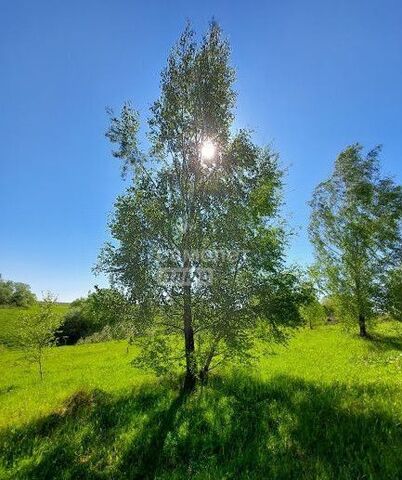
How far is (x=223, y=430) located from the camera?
34.2ft

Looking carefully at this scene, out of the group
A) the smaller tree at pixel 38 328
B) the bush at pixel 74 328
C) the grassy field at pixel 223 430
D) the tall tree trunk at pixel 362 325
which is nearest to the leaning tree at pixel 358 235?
the tall tree trunk at pixel 362 325

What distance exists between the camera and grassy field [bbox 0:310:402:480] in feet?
27.2

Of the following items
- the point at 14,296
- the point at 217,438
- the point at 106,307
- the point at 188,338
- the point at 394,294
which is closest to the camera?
the point at 217,438

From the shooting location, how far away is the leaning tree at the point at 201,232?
549 inches

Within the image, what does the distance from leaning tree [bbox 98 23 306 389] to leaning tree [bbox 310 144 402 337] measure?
1730cm

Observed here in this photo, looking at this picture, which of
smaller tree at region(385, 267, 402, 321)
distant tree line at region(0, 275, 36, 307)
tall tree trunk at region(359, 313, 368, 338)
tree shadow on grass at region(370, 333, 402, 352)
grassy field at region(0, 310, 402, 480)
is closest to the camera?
grassy field at region(0, 310, 402, 480)

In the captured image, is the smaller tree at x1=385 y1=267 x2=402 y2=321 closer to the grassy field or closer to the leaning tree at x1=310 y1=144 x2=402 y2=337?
the leaning tree at x1=310 y1=144 x2=402 y2=337

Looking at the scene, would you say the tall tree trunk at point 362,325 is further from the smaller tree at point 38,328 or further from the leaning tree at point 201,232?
the smaller tree at point 38,328

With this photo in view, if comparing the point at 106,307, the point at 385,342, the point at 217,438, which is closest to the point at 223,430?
the point at 217,438

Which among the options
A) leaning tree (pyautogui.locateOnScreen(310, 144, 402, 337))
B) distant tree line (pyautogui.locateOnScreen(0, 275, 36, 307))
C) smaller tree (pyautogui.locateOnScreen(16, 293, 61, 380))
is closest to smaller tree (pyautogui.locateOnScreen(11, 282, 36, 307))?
distant tree line (pyautogui.locateOnScreen(0, 275, 36, 307))

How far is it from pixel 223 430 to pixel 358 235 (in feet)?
77.6

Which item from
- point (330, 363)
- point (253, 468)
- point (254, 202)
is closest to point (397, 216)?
point (330, 363)

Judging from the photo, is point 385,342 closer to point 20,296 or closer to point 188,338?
point 188,338

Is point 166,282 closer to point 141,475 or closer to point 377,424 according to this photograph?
point 141,475
